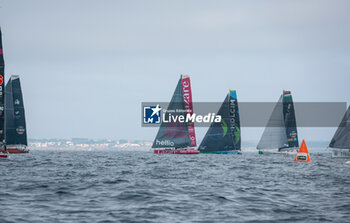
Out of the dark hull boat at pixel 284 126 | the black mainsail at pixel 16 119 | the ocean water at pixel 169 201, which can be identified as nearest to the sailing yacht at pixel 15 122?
the black mainsail at pixel 16 119

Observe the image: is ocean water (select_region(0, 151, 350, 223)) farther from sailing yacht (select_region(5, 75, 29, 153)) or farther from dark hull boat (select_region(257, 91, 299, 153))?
dark hull boat (select_region(257, 91, 299, 153))

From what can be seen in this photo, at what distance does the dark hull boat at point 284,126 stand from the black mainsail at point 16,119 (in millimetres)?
46230

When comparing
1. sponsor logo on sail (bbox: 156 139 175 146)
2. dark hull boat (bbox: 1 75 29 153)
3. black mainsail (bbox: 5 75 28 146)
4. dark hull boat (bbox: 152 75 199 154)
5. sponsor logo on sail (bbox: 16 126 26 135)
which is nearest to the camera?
black mainsail (bbox: 5 75 28 146)

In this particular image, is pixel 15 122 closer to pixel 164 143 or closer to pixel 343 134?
pixel 164 143

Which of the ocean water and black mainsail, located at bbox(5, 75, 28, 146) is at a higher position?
black mainsail, located at bbox(5, 75, 28, 146)

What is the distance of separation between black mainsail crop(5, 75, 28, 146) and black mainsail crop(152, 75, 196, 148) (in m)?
21.9

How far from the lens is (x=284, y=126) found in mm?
85000

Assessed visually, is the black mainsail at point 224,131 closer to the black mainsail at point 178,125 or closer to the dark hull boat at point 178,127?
the dark hull boat at point 178,127

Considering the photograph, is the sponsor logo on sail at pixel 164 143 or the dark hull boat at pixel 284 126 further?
the dark hull boat at pixel 284 126

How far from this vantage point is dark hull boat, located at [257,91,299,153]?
83.9 metres

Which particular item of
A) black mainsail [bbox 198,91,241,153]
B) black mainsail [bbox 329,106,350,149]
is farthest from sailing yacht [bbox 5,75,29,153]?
black mainsail [bbox 329,106,350,149]

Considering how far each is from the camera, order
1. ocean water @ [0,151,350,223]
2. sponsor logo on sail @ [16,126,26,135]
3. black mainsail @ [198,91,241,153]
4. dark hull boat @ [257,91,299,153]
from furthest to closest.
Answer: dark hull boat @ [257,91,299,153] → black mainsail @ [198,91,241,153] → sponsor logo on sail @ [16,126,26,135] → ocean water @ [0,151,350,223]

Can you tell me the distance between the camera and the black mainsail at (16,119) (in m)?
67.2

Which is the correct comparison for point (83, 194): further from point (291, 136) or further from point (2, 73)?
point (291, 136)
